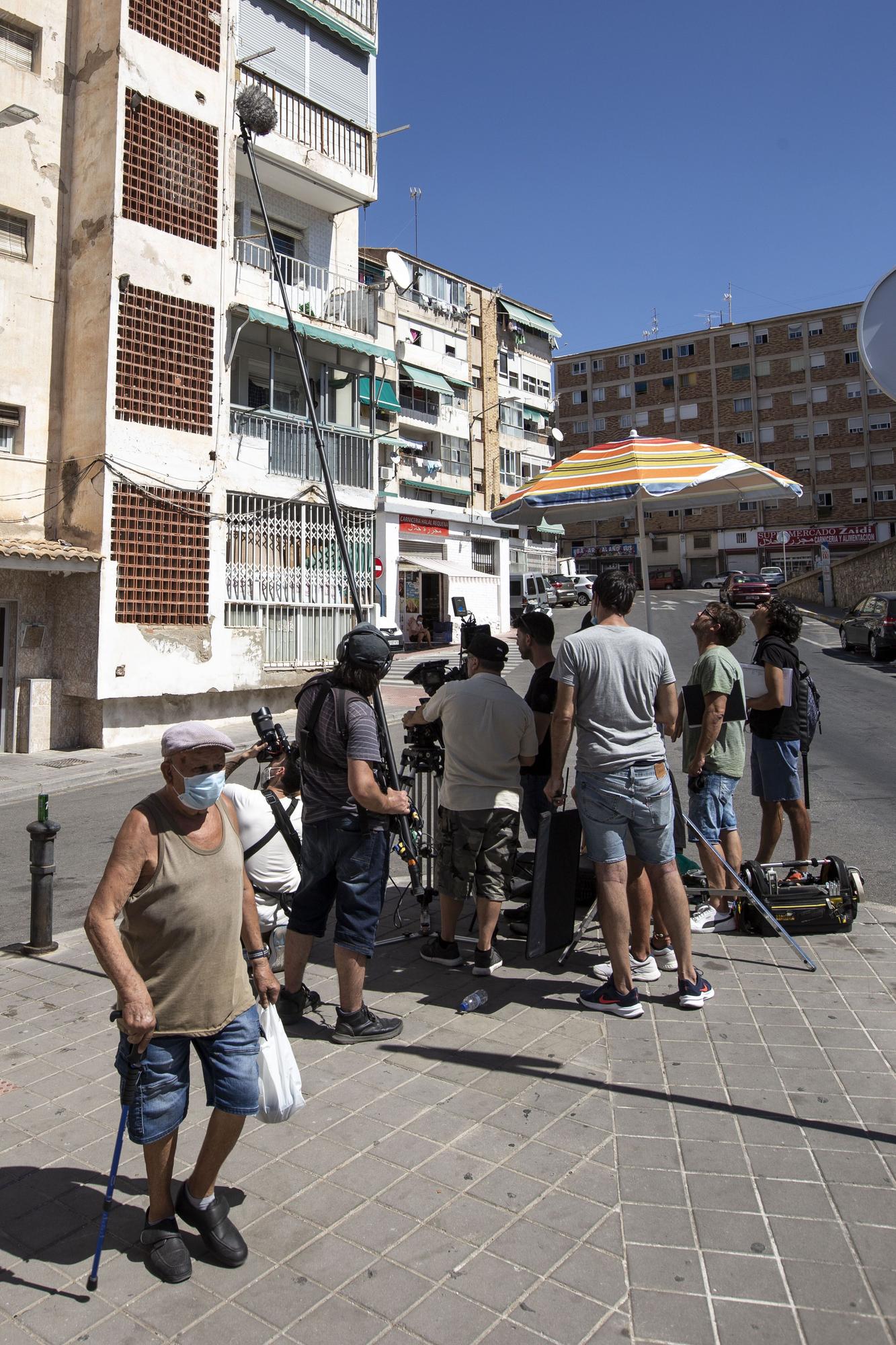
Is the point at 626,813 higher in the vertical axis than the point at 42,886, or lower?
higher

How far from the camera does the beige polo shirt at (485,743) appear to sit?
4602 millimetres

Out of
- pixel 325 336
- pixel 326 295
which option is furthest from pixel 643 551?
pixel 326 295

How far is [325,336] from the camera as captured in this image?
63.2ft

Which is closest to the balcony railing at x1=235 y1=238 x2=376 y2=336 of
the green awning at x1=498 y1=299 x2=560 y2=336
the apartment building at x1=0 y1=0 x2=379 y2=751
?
the apartment building at x1=0 y1=0 x2=379 y2=751

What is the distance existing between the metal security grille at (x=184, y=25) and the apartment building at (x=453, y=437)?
1031 cm

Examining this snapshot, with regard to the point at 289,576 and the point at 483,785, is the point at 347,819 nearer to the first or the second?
the point at 483,785

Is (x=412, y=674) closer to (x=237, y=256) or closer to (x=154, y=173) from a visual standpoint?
(x=154, y=173)

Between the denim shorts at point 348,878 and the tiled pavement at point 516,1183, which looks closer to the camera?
the tiled pavement at point 516,1183

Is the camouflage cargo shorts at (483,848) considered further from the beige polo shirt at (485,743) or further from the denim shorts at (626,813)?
the denim shorts at (626,813)

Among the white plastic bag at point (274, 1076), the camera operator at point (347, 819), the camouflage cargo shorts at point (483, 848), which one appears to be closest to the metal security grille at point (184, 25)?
the camera operator at point (347, 819)

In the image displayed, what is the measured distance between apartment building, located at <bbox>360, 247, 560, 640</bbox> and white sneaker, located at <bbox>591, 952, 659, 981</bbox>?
22848 millimetres

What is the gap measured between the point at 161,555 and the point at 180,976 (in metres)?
13.8

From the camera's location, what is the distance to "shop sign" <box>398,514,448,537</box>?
32.2 m

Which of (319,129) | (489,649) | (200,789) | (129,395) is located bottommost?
(200,789)
